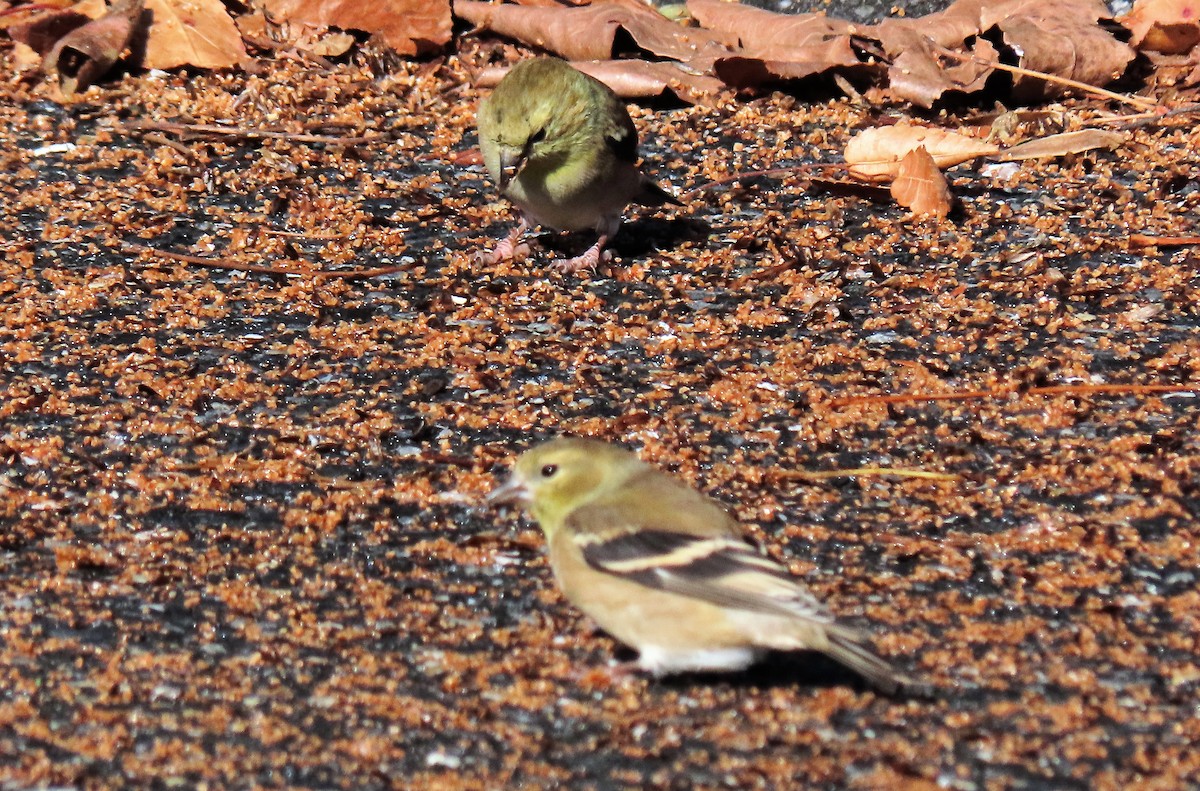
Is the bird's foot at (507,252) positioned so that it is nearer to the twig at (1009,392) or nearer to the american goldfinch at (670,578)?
the twig at (1009,392)

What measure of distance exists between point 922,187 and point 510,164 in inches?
64.0

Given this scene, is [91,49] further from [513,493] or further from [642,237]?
[513,493]

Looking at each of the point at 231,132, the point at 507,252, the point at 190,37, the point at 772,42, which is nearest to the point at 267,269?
the point at 507,252

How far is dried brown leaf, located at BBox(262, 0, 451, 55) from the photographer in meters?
6.91

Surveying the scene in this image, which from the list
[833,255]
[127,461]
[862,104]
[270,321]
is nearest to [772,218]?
[833,255]

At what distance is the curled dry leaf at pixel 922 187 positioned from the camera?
17.5ft

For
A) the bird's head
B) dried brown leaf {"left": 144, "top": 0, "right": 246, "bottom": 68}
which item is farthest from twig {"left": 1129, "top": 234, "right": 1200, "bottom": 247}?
dried brown leaf {"left": 144, "top": 0, "right": 246, "bottom": 68}

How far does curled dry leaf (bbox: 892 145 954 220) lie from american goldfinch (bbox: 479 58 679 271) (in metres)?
1.07

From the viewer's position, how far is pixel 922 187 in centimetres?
537

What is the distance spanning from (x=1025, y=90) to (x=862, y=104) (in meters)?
0.74

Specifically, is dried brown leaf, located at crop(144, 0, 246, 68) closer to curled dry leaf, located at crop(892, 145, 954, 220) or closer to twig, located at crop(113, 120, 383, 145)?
twig, located at crop(113, 120, 383, 145)

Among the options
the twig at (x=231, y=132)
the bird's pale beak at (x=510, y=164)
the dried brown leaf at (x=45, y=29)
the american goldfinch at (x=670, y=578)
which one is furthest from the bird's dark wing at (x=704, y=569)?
the dried brown leaf at (x=45, y=29)

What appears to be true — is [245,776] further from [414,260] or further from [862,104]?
[862,104]

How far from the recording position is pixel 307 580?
324 centimetres
